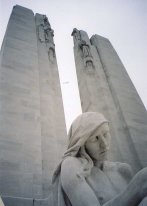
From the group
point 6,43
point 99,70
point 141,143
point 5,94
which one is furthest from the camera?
point 99,70

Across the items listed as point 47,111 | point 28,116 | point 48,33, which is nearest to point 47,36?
point 48,33

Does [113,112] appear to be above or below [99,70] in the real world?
below

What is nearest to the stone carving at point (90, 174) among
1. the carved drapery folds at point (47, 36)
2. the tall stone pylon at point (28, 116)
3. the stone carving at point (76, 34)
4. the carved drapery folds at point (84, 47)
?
→ the tall stone pylon at point (28, 116)

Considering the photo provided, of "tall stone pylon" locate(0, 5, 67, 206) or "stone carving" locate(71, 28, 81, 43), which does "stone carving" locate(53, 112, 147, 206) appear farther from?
"stone carving" locate(71, 28, 81, 43)

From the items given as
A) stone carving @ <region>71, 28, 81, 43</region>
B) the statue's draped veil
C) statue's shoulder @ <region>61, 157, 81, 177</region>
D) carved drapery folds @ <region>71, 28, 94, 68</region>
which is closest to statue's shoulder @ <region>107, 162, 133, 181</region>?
the statue's draped veil

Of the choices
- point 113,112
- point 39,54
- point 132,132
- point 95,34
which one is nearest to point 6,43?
point 39,54

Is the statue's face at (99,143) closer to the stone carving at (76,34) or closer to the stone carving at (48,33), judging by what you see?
the stone carving at (48,33)

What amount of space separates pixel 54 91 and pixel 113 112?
1.77 meters

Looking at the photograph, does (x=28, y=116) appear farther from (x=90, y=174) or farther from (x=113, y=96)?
(x=113, y=96)

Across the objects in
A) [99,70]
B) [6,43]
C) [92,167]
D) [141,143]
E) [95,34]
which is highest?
[95,34]

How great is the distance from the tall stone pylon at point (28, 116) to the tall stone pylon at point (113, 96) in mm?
1352

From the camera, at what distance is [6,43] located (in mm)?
6602

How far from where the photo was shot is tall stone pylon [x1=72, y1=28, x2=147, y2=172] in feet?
20.2

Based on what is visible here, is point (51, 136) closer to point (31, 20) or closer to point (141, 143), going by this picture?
point (141, 143)
